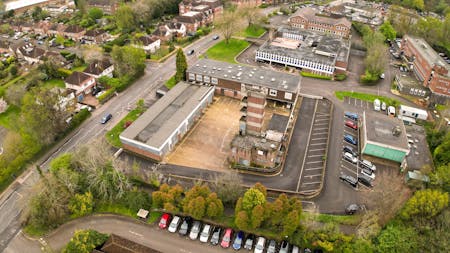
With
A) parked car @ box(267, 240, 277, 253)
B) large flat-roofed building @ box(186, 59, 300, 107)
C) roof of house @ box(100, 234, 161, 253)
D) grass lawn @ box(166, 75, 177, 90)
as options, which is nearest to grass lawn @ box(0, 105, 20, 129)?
grass lawn @ box(166, 75, 177, 90)

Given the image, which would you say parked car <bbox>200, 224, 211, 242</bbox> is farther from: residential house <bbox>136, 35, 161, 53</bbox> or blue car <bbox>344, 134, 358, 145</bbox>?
residential house <bbox>136, 35, 161, 53</bbox>

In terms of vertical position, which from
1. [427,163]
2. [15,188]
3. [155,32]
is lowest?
[15,188]

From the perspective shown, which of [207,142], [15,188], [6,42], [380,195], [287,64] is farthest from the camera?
[6,42]

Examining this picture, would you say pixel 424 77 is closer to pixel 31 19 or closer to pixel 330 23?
pixel 330 23

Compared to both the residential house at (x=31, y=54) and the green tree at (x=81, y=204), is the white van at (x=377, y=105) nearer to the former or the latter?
the green tree at (x=81, y=204)

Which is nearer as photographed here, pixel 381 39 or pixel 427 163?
pixel 427 163

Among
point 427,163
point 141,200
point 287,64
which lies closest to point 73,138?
point 141,200

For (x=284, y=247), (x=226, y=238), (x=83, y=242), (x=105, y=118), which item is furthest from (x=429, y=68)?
(x=83, y=242)
